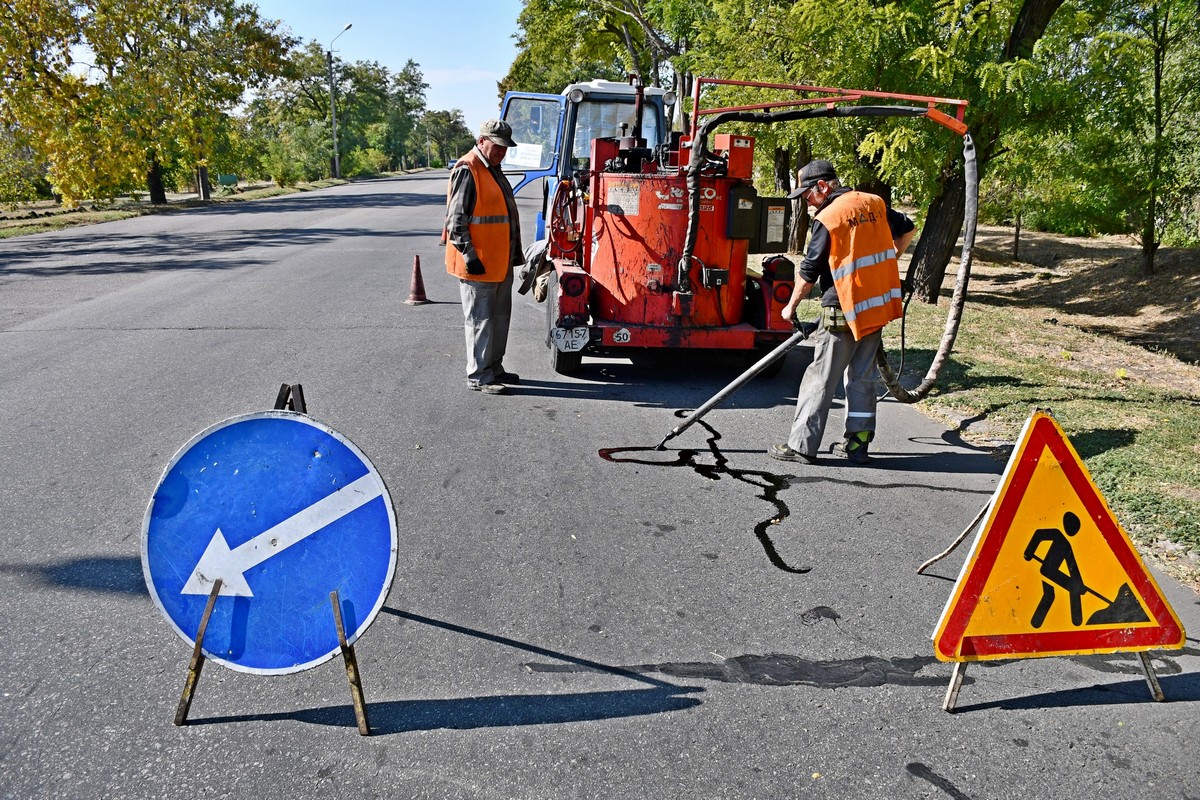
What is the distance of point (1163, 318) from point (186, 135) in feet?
82.9

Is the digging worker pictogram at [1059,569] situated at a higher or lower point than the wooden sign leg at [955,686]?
higher

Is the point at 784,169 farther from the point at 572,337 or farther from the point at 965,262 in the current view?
the point at 965,262

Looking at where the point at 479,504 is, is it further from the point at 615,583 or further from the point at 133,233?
the point at 133,233

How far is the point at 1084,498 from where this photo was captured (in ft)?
10.1

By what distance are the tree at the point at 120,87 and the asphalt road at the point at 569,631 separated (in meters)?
18.7

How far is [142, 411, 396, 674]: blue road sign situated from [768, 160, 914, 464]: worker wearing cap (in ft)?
10.7

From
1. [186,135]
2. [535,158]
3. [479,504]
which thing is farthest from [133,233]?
[479,504]

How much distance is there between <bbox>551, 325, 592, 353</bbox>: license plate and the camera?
22.9ft

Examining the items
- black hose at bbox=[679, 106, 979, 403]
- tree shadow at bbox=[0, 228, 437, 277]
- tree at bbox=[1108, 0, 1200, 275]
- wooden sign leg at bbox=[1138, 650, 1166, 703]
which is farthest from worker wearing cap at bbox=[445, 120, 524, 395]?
tree at bbox=[1108, 0, 1200, 275]

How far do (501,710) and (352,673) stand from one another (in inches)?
20.3

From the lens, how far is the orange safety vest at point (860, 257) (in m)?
5.16

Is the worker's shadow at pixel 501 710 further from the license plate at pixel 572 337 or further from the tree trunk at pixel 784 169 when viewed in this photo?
the tree trunk at pixel 784 169

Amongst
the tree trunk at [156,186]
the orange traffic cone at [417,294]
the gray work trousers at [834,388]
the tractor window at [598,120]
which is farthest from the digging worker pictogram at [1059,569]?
the tree trunk at [156,186]

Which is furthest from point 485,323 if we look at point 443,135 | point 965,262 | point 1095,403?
point 443,135
